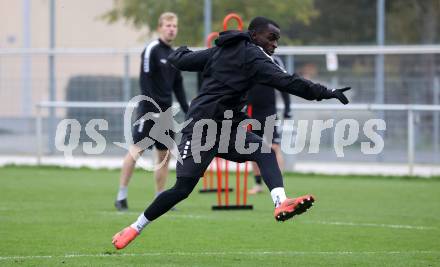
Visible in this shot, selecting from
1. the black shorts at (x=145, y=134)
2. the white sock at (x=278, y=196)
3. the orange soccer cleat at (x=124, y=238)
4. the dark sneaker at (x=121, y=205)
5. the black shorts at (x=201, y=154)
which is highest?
the black shorts at (x=201, y=154)

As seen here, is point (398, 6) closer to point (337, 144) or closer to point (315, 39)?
point (315, 39)

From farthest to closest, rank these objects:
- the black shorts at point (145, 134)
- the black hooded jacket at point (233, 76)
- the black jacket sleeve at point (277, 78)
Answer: the black shorts at point (145, 134) < the black hooded jacket at point (233, 76) < the black jacket sleeve at point (277, 78)

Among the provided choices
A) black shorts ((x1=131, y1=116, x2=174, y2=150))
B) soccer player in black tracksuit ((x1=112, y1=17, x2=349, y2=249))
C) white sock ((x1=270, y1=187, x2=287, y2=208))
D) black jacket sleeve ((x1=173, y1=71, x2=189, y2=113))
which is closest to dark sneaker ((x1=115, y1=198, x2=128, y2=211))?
black shorts ((x1=131, y1=116, x2=174, y2=150))

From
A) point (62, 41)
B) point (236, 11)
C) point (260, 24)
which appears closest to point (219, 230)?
point (260, 24)

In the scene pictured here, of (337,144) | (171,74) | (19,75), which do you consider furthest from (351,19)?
(171,74)

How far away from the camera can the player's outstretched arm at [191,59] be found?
27.0 feet

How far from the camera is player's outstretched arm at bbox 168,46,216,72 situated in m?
8.22

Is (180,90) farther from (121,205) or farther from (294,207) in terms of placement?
(294,207)

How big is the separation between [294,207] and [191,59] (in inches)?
64.5

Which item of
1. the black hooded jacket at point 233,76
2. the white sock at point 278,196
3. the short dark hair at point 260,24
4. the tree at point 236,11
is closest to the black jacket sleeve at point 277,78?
the black hooded jacket at point 233,76

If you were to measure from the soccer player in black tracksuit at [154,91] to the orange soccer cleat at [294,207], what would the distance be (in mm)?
4125

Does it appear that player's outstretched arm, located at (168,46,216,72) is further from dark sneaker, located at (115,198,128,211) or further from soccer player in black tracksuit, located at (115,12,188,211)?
dark sneaker, located at (115,198,128,211)

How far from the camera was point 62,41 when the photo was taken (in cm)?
2181

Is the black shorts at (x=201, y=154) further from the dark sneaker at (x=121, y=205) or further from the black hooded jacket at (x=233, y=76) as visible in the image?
the dark sneaker at (x=121, y=205)
